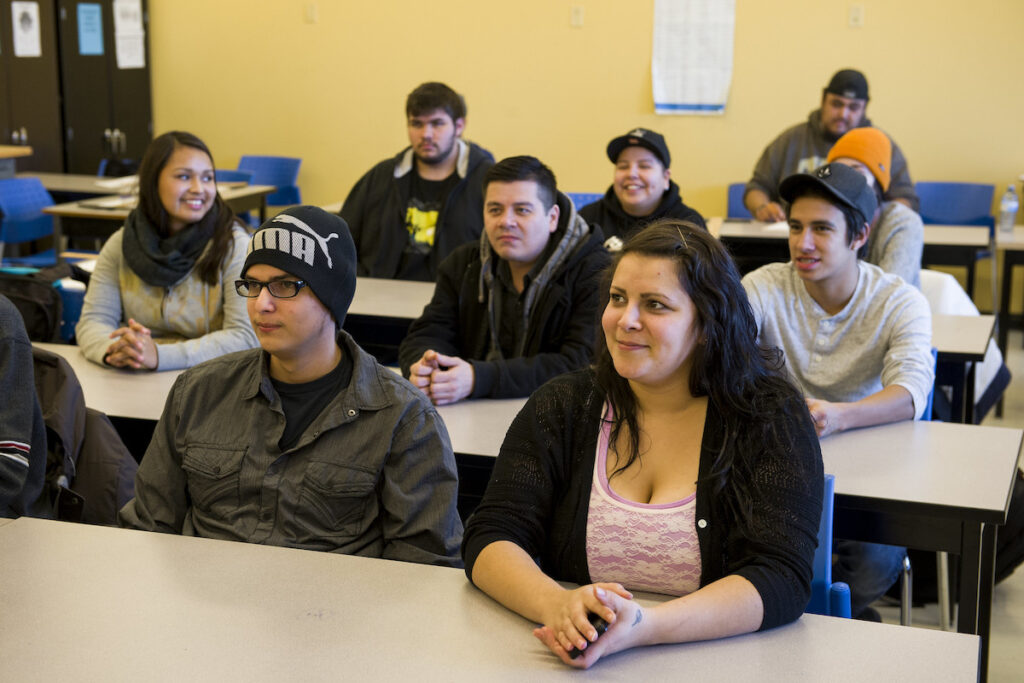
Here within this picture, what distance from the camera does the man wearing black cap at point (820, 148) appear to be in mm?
5605

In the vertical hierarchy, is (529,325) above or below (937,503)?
above

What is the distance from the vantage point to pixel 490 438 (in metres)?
2.44

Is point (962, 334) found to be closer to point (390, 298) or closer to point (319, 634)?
point (390, 298)

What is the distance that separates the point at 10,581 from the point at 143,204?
1.72 m

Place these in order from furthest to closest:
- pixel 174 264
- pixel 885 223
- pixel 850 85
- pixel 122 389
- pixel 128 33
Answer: pixel 128 33, pixel 850 85, pixel 885 223, pixel 174 264, pixel 122 389

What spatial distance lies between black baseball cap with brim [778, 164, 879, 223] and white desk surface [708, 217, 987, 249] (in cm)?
239

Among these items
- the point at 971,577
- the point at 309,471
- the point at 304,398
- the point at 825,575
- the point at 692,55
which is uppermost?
the point at 692,55

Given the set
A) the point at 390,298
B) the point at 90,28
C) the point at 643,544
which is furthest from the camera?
the point at 90,28

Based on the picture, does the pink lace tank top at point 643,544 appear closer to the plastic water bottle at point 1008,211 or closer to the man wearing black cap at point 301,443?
the man wearing black cap at point 301,443

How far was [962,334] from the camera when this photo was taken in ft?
11.0

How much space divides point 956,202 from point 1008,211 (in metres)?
0.31

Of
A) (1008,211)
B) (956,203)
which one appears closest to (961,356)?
(1008,211)

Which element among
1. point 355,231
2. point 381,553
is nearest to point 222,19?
point 355,231

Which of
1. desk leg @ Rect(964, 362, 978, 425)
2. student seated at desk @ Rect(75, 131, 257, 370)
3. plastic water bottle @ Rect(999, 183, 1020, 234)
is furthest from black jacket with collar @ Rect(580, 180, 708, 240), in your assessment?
plastic water bottle @ Rect(999, 183, 1020, 234)
